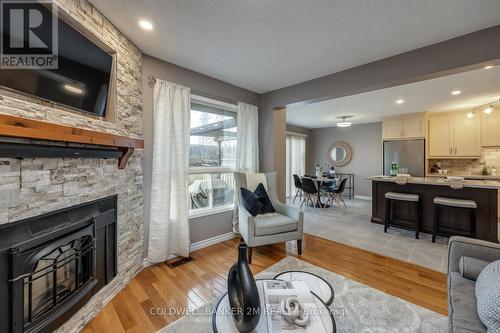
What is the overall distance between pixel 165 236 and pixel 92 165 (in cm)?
119

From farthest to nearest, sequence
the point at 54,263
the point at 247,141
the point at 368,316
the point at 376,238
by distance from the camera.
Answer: the point at 247,141 → the point at 376,238 → the point at 368,316 → the point at 54,263

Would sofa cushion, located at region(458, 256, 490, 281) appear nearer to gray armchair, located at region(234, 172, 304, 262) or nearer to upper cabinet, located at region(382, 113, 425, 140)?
gray armchair, located at region(234, 172, 304, 262)

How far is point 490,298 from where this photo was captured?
3.12ft

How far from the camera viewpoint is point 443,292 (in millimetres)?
1885

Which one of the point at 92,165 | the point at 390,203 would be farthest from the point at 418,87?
the point at 92,165

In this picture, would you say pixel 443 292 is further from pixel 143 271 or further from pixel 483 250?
pixel 143 271

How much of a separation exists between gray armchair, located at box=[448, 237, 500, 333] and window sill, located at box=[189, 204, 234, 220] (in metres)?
2.55

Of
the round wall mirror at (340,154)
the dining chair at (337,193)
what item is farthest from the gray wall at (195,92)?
the round wall mirror at (340,154)

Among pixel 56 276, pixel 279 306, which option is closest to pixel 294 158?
pixel 279 306

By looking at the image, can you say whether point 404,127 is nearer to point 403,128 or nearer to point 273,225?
point 403,128

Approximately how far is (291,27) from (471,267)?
2.27 meters

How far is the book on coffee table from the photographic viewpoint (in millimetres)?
994

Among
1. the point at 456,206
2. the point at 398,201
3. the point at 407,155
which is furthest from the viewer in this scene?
the point at 407,155

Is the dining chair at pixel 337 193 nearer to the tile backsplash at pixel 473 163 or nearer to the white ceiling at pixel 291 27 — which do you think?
the tile backsplash at pixel 473 163
